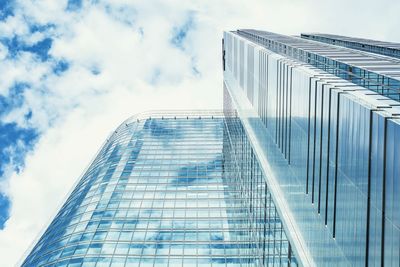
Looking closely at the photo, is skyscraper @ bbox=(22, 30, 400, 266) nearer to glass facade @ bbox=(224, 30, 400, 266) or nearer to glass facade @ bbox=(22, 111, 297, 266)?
glass facade @ bbox=(224, 30, 400, 266)

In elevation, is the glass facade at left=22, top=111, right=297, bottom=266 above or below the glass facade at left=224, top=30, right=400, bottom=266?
below

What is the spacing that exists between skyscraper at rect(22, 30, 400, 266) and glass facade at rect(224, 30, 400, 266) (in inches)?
2.4

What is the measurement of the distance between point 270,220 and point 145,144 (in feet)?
131

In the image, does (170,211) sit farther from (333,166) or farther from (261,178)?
(333,166)

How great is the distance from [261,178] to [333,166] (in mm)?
22841

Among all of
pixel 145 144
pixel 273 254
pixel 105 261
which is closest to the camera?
pixel 273 254

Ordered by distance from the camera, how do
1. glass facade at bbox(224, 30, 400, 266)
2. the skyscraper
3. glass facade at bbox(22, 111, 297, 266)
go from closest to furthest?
glass facade at bbox(224, 30, 400, 266) < the skyscraper < glass facade at bbox(22, 111, 297, 266)

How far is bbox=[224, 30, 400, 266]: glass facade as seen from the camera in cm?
1543

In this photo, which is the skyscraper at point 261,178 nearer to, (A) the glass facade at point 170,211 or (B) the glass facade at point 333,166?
(B) the glass facade at point 333,166

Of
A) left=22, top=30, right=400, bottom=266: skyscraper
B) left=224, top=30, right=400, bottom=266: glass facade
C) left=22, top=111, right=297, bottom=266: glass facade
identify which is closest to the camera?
left=224, top=30, right=400, bottom=266: glass facade

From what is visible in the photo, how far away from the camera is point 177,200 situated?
5750 cm

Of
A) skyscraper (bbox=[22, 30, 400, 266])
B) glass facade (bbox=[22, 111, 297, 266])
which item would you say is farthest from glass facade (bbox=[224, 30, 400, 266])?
glass facade (bbox=[22, 111, 297, 266])

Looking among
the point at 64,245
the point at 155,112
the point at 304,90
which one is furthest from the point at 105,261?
the point at 155,112

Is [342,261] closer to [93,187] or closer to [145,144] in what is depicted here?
[93,187]
